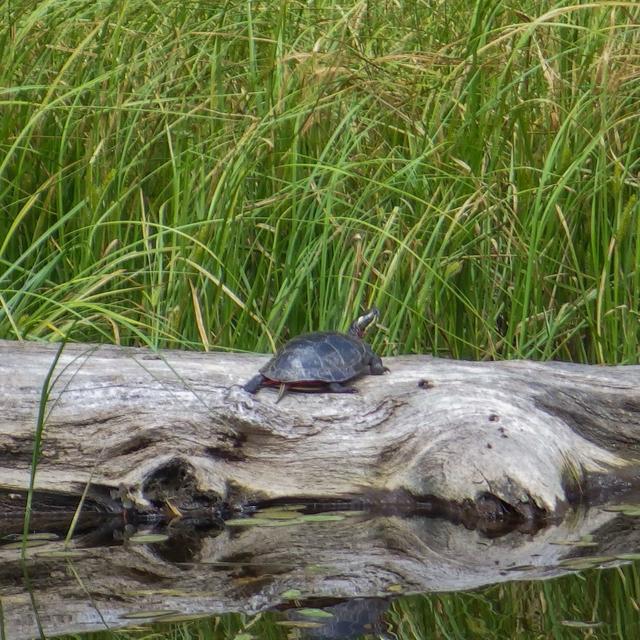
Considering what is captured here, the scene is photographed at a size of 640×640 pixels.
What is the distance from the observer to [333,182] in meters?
4.19

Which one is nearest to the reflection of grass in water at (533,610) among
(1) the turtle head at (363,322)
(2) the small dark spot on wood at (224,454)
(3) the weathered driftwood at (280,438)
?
(3) the weathered driftwood at (280,438)

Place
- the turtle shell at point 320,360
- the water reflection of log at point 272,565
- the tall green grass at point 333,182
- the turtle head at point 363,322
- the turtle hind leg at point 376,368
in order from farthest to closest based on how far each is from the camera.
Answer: the tall green grass at point 333,182 < the turtle head at point 363,322 < the turtle hind leg at point 376,368 < the turtle shell at point 320,360 < the water reflection of log at point 272,565

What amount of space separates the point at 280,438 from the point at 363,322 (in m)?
0.58

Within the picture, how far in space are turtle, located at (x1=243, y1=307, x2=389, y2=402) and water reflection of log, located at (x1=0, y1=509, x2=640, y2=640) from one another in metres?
0.42

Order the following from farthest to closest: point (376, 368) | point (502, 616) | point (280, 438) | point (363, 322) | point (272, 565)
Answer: point (363, 322) → point (376, 368) → point (280, 438) → point (272, 565) → point (502, 616)

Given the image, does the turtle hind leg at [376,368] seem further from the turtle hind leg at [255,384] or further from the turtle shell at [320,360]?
the turtle hind leg at [255,384]

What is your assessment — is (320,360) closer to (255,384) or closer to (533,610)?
(255,384)

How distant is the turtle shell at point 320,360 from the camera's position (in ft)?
12.2

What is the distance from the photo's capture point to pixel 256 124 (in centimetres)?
432

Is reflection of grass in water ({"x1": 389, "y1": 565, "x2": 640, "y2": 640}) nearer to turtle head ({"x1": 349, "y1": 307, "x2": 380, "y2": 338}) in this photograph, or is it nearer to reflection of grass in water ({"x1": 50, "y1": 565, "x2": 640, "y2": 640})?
reflection of grass in water ({"x1": 50, "y1": 565, "x2": 640, "y2": 640})

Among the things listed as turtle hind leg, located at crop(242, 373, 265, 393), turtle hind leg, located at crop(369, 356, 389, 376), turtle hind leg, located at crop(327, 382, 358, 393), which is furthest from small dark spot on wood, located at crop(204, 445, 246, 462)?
turtle hind leg, located at crop(369, 356, 389, 376)

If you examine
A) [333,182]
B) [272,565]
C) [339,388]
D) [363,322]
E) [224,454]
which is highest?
[333,182]

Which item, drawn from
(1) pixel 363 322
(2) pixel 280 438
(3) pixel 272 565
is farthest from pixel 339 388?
(3) pixel 272 565

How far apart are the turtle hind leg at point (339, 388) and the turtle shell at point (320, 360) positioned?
4 cm
